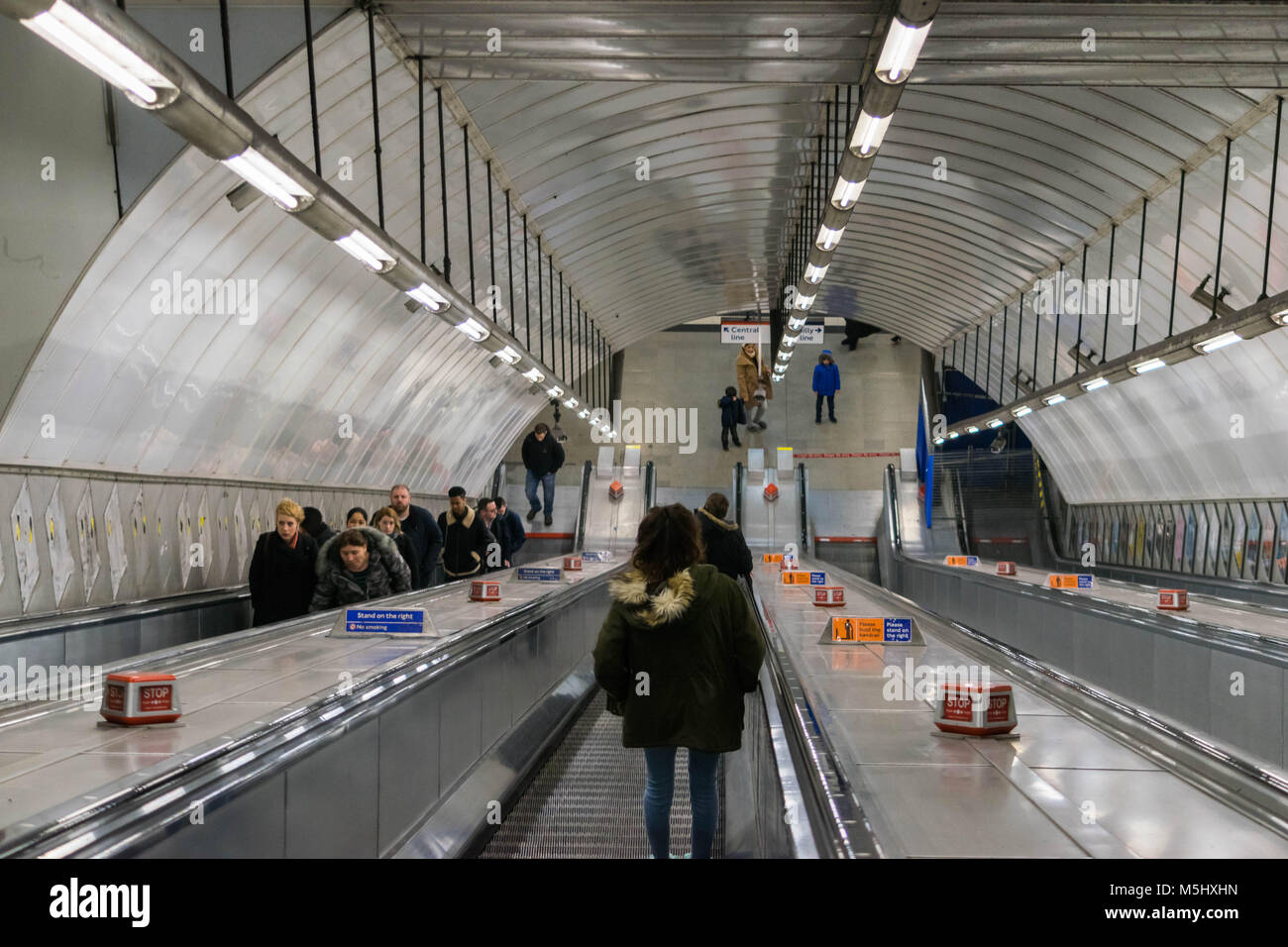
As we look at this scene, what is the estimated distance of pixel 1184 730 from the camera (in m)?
4.70

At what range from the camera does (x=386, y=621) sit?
7.14m

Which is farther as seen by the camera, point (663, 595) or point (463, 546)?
point (463, 546)

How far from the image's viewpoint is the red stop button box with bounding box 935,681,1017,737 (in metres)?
4.82

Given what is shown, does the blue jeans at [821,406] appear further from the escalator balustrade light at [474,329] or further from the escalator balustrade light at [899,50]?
the escalator balustrade light at [899,50]

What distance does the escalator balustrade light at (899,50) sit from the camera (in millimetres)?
6508

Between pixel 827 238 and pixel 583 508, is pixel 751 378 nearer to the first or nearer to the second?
pixel 583 508

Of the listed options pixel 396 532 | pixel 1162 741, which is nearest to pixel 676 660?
pixel 1162 741

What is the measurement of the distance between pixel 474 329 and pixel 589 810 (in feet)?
20.0

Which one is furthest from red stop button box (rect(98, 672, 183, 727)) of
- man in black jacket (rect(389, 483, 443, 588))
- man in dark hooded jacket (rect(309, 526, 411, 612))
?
man in black jacket (rect(389, 483, 443, 588))

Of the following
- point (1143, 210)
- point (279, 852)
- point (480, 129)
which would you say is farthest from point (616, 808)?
point (1143, 210)

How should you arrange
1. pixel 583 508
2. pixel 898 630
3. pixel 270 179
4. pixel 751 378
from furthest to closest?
pixel 751 378 → pixel 583 508 → pixel 898 630 → pixel 270 179

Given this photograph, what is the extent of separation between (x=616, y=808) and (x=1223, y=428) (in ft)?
41.6

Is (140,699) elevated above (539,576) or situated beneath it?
elevated above
